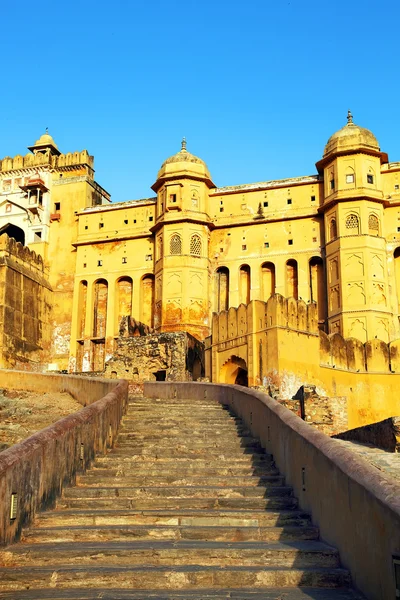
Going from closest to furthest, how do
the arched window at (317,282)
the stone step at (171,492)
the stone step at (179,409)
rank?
1. the stone step at (171,492)
2. the stone step at (179,409)
3. the arched window at (317,282)

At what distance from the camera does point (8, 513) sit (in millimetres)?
6484

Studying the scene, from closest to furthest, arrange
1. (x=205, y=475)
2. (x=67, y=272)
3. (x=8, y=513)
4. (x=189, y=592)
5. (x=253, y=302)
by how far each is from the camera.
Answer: (x=189, y=592), (x=8, y=513), (x=205, y=475), (x=253, y=302), (x=67, y=272)

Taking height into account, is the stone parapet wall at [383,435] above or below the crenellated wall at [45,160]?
below

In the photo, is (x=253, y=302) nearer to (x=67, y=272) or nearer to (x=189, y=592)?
(x=67, y=272)

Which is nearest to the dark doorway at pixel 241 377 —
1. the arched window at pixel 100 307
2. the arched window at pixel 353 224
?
the arched window at pixel 353 224

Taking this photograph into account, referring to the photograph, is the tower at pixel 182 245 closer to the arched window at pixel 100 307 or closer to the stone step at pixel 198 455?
the arched window at pixel 100 307

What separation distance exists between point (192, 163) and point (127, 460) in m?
30.9

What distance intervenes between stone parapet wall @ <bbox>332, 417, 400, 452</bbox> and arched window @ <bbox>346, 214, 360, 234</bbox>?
1820 cm

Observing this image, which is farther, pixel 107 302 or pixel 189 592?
pixel 107 302

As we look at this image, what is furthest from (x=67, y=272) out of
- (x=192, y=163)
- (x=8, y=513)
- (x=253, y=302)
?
(x=8, y=513)

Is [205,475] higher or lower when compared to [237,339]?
lower

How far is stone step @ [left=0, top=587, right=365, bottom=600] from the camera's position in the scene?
17.8 feet

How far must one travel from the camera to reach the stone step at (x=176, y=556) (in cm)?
607

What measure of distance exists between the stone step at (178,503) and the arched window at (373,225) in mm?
28062
